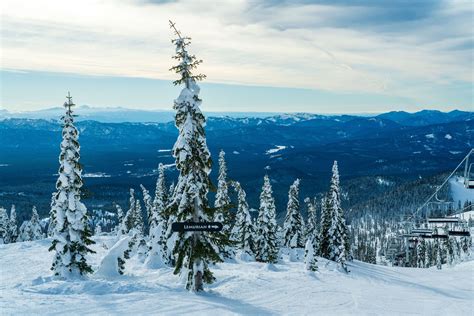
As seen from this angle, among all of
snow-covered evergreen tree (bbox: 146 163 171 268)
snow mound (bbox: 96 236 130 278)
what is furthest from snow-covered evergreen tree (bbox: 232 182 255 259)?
snow mound (bbox: 96 236 130 278)

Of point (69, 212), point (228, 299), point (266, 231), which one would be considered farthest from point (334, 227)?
point (228, 299)

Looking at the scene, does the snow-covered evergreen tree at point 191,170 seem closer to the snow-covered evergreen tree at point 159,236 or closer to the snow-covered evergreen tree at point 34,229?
the snow-covered evergreen tree at point 159,236

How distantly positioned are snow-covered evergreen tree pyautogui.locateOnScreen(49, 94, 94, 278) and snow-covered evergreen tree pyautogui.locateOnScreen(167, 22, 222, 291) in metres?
10.5

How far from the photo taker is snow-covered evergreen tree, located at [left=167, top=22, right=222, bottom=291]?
22812 mm

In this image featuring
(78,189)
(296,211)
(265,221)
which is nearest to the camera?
(78,189)

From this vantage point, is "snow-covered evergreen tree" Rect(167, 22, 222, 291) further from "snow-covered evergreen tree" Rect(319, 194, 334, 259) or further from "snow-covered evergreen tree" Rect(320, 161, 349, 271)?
"snow-covered evergreen tree" Rect(319, 194, 334, 259)

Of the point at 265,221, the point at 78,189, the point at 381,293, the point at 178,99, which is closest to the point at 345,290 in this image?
the point at 381,293

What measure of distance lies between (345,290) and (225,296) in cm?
785

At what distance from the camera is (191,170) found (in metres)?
23.3

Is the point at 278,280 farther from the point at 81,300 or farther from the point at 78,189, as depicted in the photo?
the point at 78,189

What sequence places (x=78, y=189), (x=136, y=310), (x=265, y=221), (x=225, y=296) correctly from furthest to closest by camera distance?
(x=265, y=221) < (x=78, y=189) < (x=225, y=296) < (x=136, y=310)

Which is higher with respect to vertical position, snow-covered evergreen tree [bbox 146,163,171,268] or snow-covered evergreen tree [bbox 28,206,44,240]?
snow-covered evergreen tree [bbox 146,163,171,268]

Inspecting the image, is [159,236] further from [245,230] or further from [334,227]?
[334,227]

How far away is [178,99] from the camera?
2269 cm
